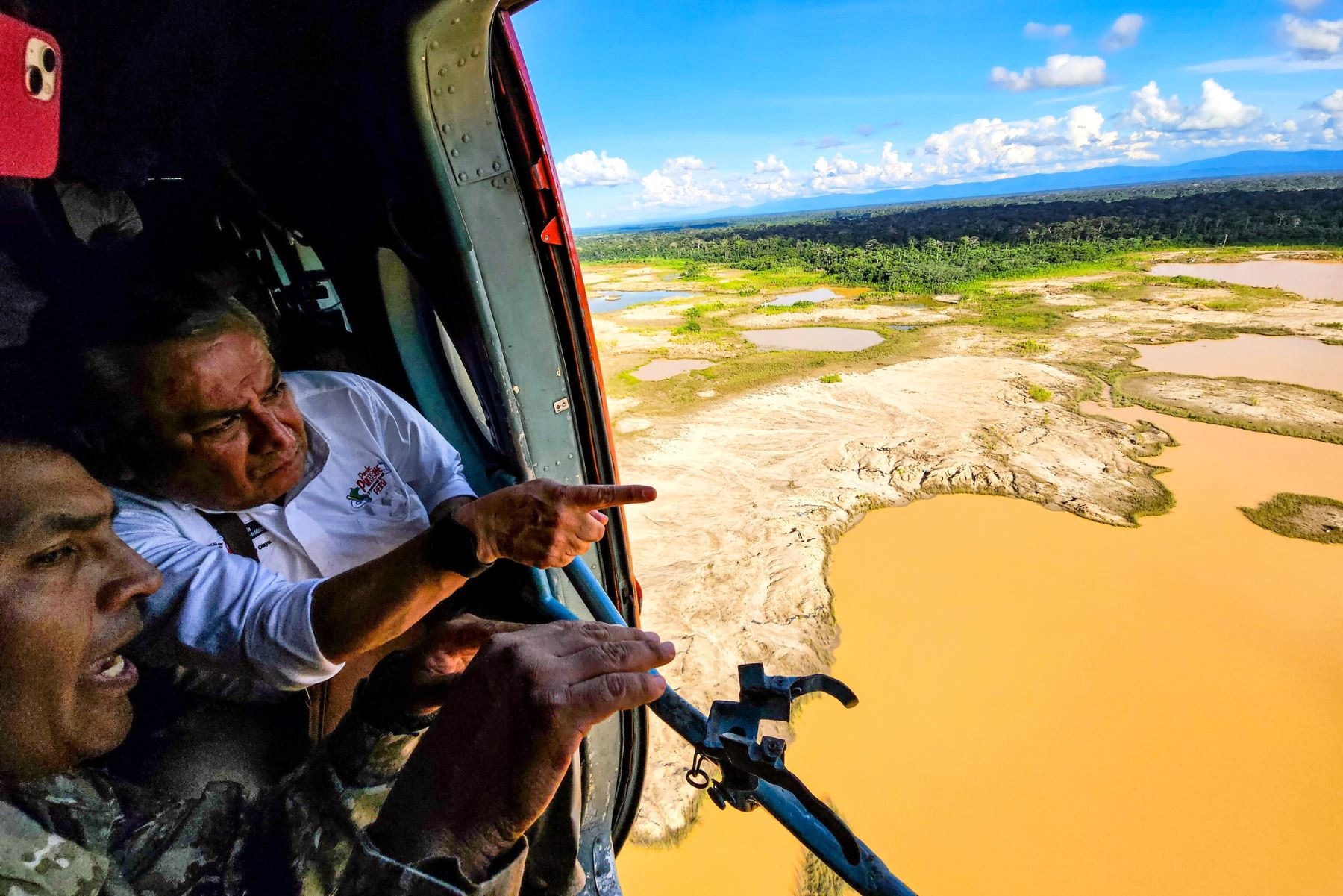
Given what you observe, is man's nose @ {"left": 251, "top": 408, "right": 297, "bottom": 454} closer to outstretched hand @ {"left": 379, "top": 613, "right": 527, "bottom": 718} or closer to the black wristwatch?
the black wristwatch

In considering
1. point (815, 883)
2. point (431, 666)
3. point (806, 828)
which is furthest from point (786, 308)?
point (806, 828)

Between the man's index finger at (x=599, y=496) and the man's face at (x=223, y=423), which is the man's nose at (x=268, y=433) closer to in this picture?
the man's face at (x=223, y=423)

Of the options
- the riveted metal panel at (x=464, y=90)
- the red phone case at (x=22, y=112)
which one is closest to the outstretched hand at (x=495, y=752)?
the red phone case at (x=22, y=112)

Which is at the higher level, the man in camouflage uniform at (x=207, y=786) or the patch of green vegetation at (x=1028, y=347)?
the man in camouflage uniform at (x=207, y=786)

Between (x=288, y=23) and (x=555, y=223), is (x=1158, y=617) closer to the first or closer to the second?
(x=555, y=223)

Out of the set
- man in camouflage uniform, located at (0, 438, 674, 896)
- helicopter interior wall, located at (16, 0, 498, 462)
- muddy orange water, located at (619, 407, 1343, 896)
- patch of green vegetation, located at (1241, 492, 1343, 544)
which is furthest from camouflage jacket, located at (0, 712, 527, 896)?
patch of green vegetation, located at (1241, 492, 1343, 544)

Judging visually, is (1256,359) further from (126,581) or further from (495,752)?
(126,581)

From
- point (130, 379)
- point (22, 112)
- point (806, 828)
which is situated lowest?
point (806, 828)
